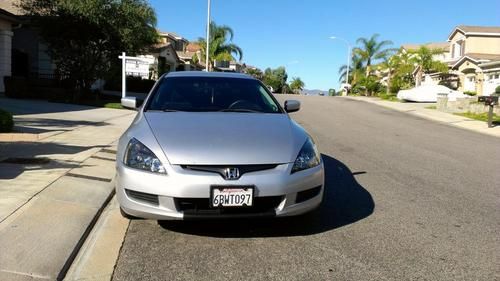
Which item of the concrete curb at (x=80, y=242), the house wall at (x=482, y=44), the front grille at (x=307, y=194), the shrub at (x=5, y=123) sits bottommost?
the concrete curb at (x=80, y=242)

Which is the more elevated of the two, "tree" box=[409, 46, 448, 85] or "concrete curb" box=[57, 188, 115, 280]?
"tree" box=[409, 46, 448, 85]

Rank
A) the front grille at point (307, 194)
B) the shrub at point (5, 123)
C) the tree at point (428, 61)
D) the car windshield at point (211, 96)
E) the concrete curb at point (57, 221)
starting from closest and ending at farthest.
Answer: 1. the concrete curb at point (57, 221)
2. the front grille at point (307, 194)
3. the car windshield at point (211, 96)
4. the shrub at point (5, 123)
5. the tree at point (428, 61)

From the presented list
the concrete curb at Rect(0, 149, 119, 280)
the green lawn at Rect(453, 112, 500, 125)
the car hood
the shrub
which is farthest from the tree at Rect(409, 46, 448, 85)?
the car hood

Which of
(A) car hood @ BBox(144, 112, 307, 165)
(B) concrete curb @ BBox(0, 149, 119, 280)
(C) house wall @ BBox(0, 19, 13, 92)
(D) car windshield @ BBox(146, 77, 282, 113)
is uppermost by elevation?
(C) house wall @ BBox(0, 19, 13, 92)

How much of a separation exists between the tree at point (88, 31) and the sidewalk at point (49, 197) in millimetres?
10477

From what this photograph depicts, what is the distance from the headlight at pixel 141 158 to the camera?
411 cm

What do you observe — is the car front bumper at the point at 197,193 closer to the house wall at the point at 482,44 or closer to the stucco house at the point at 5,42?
the stucco house at the point at 5,42

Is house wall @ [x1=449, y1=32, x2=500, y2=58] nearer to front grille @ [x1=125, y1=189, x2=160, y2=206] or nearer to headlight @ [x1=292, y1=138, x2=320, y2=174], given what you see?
headlight @ [x1=292, y1=138, x2=320, y2=174]

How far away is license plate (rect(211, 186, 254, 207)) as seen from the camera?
3.96 m

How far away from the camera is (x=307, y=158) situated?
14.6 ft

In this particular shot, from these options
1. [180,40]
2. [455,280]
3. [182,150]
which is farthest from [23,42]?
[180,40]

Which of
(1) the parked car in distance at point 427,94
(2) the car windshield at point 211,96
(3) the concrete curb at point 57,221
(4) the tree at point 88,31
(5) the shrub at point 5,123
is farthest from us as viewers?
(1) the parked car in distance at point 427,94

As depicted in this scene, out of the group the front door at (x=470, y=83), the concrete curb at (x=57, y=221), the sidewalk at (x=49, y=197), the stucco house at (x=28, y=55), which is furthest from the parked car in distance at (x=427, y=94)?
the concrete curb at (x=57, y=221)

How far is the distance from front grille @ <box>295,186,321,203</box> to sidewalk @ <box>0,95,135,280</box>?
1.90 m
